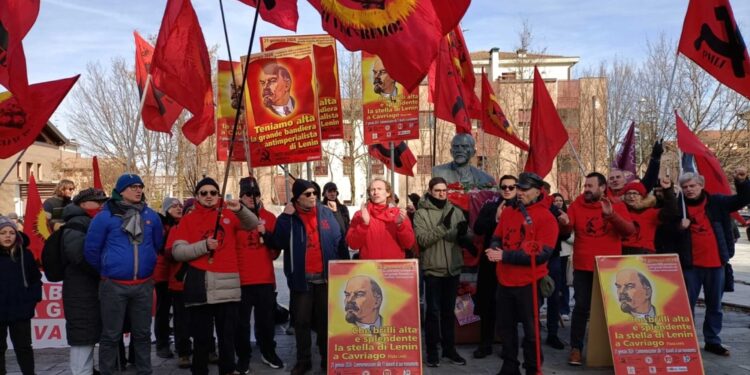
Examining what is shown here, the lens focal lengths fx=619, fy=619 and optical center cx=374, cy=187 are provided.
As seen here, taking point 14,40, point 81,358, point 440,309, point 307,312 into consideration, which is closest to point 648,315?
point 440,309

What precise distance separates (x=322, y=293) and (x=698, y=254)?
4.38 meters

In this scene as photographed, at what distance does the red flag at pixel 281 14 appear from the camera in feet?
26.4

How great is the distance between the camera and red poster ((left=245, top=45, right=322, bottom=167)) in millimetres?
6941

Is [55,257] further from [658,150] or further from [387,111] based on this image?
[658,150]

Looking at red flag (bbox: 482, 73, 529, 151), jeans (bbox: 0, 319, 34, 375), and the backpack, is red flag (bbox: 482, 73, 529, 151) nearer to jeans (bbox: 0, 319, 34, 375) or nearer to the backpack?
the backpack

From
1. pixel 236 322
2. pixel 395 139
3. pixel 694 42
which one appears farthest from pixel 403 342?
pixel 694 42

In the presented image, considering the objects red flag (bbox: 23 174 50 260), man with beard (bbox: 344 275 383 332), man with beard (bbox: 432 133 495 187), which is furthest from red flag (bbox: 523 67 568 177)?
red flag (bbox: 23 174 50 260)

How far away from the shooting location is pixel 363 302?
5.97 m

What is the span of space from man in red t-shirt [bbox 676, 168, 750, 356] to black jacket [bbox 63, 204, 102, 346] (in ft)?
21.0

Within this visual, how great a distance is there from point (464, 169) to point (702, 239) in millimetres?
3005

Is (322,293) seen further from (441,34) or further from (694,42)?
(694,42)

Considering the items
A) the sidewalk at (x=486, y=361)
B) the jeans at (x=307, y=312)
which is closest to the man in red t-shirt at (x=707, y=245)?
the sidewalk at (x=486, y=361)

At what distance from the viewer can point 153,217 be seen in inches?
242

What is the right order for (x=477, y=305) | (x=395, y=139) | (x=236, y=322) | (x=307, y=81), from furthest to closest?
(x=395, y=139) → (x=477, y=305) → (x=307, y=81) → (x=236, y=322)
